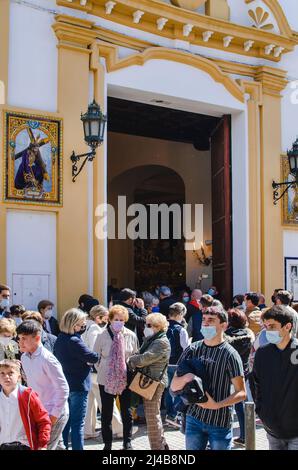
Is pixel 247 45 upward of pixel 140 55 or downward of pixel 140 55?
upward

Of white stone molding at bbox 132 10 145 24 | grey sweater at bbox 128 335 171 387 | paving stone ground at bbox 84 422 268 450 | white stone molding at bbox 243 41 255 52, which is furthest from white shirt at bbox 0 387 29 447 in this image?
white stone molding at bbox 243 41 255 52

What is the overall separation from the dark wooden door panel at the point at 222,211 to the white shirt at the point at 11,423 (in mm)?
10293

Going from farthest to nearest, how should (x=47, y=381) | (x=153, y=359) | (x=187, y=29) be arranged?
(x=187, y=29)
(x=153, y=359)
(x=47, y=381)

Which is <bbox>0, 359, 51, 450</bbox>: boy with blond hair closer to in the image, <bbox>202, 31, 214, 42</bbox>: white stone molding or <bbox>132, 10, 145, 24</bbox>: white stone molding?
<bbox>132, 10, 145, 24</bbox>: white stone molding

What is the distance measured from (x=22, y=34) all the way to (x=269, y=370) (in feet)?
28.2

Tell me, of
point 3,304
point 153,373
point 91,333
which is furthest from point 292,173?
point 153,373

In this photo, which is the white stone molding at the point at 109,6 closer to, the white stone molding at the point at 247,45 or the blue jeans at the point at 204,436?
the white stone molding at the point at 247,45

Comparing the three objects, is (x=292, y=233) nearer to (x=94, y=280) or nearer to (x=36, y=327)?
(x=94, y=280)

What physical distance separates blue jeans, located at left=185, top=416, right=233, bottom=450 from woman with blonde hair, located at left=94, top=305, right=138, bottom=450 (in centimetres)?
236

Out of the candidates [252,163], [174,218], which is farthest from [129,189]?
[252,163]

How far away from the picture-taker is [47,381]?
629 centimetres

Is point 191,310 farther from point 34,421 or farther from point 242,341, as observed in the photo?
point 34,421

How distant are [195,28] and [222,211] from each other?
3894 millimetres

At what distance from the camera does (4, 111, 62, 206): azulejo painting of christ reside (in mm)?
11797
